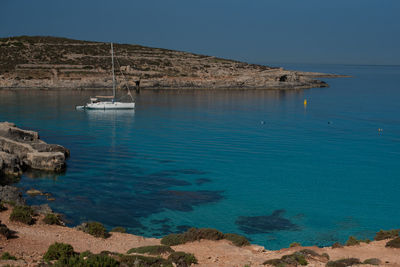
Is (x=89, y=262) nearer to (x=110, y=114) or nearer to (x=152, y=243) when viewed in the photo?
(x=152, y=243)

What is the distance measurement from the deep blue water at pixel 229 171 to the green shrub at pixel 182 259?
510 cm

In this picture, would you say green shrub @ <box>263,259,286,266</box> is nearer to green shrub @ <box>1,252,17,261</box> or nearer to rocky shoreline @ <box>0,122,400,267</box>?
rocky shoreline @ <box>0,122,400,267</box>

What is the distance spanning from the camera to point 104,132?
1708 inches

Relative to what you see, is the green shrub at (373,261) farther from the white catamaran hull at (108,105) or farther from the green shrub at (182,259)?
the white catamaran hull at (108,105)

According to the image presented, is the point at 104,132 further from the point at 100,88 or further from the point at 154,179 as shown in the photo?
the point at 100,88

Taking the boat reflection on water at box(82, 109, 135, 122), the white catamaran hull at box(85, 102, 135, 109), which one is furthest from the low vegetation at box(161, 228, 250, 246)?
the white catamaran hull at box(85, 102, 135, 109)

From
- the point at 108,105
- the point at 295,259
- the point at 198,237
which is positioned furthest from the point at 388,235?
the point at 108,105

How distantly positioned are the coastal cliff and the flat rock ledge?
52.1m

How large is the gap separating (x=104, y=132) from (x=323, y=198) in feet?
85.1

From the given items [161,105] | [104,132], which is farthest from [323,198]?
[161,105]

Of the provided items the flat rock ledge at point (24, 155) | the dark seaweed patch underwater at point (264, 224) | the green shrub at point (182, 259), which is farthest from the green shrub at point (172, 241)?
the flat rock ledge at point (24, 155)

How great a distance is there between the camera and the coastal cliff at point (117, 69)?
3465 inches

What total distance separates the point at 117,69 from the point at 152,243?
87.3 meters

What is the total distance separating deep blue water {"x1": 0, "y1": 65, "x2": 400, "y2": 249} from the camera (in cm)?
2044
